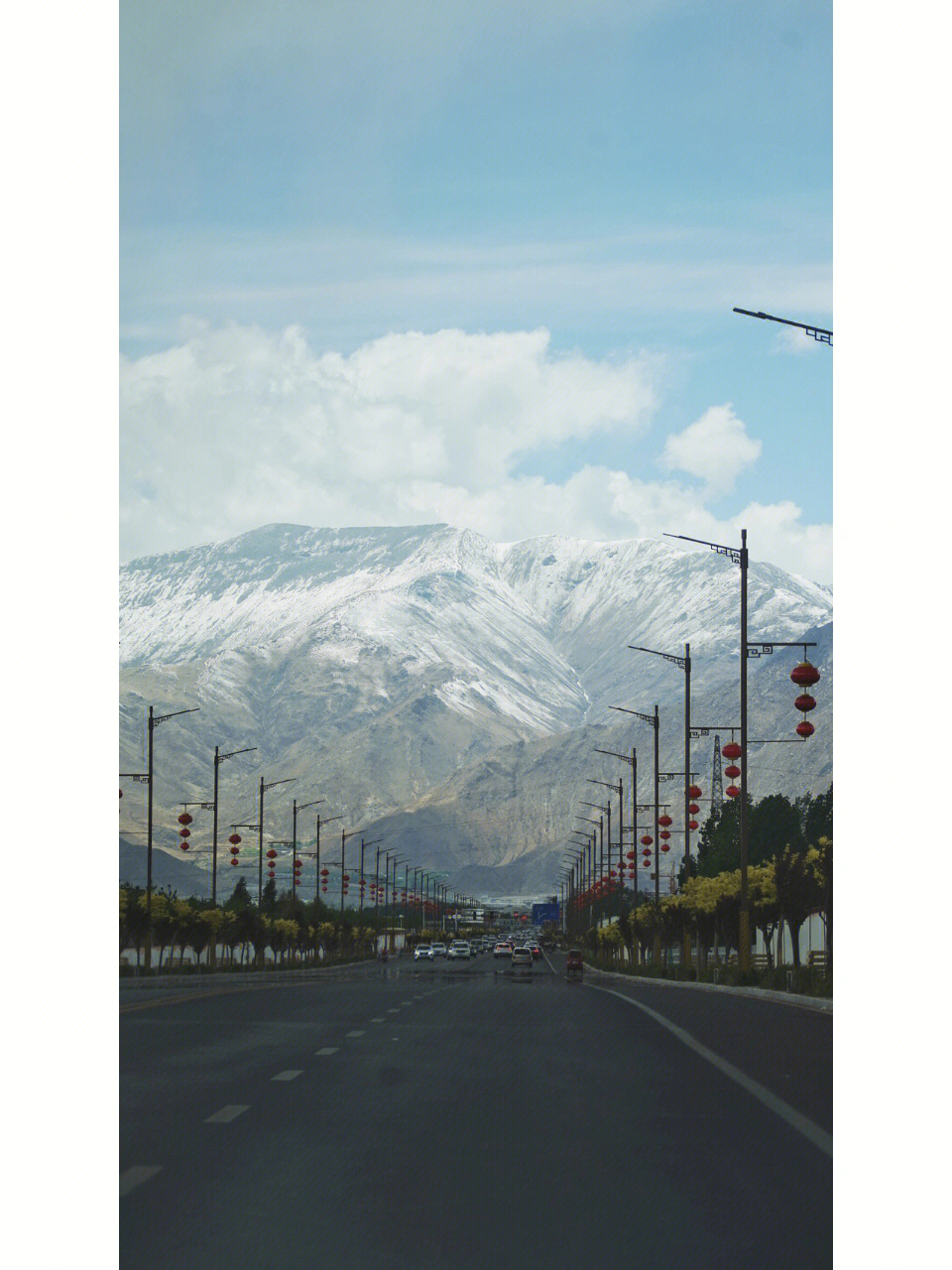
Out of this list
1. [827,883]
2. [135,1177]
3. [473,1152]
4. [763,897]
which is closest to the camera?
[135,1177]

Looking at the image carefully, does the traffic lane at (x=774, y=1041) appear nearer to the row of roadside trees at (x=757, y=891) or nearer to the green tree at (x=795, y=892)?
the row of roadside trees at (x=757, y=891)

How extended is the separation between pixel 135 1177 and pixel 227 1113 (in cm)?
399

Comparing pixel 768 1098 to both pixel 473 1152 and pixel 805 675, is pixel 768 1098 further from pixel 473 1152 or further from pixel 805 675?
pixel 805 675

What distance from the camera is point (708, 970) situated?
7206 cm

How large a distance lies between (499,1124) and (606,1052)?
9033 millimetres

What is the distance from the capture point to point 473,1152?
43.1 ft

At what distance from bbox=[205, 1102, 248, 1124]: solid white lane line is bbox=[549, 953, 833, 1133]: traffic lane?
4.50 meters

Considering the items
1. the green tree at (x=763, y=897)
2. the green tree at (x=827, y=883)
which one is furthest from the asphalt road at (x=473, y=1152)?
the green tree at (x=763, y=897)

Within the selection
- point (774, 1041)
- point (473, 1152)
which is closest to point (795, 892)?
point (774, 1041)

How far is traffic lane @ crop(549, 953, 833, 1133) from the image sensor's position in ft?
57.4
